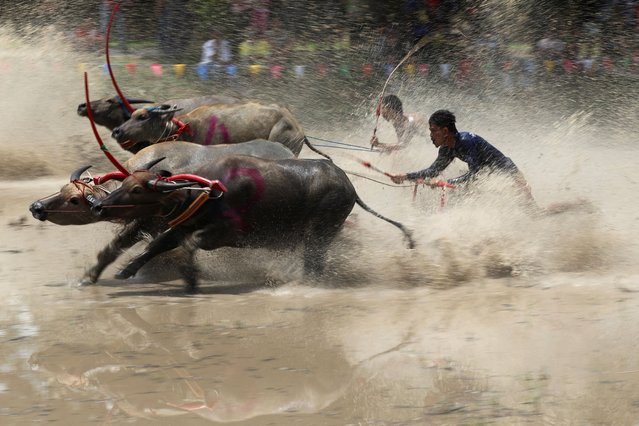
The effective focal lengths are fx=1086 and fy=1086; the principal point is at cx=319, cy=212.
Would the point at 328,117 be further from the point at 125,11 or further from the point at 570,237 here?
the point at 570,237

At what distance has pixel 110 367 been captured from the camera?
5.44 meters

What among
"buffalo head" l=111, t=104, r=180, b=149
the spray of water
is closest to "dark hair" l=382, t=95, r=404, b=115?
the spray of water

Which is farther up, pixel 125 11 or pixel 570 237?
pixel 570 237

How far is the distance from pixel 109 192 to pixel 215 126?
5.28 ft

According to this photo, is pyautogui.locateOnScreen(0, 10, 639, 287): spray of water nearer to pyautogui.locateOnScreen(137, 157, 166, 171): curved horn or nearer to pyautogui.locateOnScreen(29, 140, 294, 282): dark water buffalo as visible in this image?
pyautogui.locateOnScreen(29, 140, 294, 282): dark water buffalo

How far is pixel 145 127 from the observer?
29.6 ft

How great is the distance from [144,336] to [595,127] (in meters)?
11.0

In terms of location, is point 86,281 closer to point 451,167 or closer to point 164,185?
point 164,185

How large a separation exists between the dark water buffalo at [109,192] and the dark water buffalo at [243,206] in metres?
0.21

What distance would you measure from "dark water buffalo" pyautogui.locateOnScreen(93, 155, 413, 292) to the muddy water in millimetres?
Answer: 214

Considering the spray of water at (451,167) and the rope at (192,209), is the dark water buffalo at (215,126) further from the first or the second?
the rope at (192,209)

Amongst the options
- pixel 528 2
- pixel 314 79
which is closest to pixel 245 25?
pixel 314 79

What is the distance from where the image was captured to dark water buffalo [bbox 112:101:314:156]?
29.7 feet

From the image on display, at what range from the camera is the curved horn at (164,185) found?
23.6 feet
